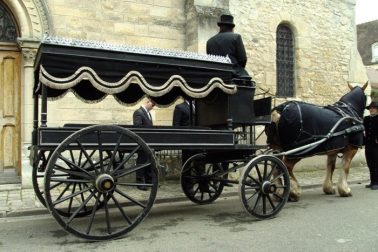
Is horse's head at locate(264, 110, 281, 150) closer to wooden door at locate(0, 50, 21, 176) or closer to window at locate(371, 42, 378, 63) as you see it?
wooden door at locate(0, 50, 21, 176)

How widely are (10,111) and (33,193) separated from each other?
6.61ft

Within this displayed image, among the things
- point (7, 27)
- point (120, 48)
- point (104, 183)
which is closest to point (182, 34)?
point (7, 27)

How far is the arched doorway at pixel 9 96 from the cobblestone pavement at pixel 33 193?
592 mm

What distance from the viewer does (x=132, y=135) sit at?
485cm

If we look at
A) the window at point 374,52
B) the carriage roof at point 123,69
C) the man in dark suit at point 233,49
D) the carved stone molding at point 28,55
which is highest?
the window at point 374,52

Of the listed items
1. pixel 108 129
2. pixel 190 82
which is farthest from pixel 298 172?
pixel 108 129

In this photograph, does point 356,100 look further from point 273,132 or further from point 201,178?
point 201,178

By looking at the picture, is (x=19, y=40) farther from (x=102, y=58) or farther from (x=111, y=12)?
(x=102, y=58)

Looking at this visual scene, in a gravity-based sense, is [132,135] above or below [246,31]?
below

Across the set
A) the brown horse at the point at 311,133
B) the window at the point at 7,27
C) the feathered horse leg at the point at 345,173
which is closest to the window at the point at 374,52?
the brown horse at the point at 311,133

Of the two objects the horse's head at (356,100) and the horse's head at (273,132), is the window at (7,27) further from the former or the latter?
the horse's head at (356,100)

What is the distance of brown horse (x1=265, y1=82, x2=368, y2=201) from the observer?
22.7ft

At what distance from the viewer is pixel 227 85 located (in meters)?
5.72

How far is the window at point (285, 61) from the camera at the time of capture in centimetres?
1235
